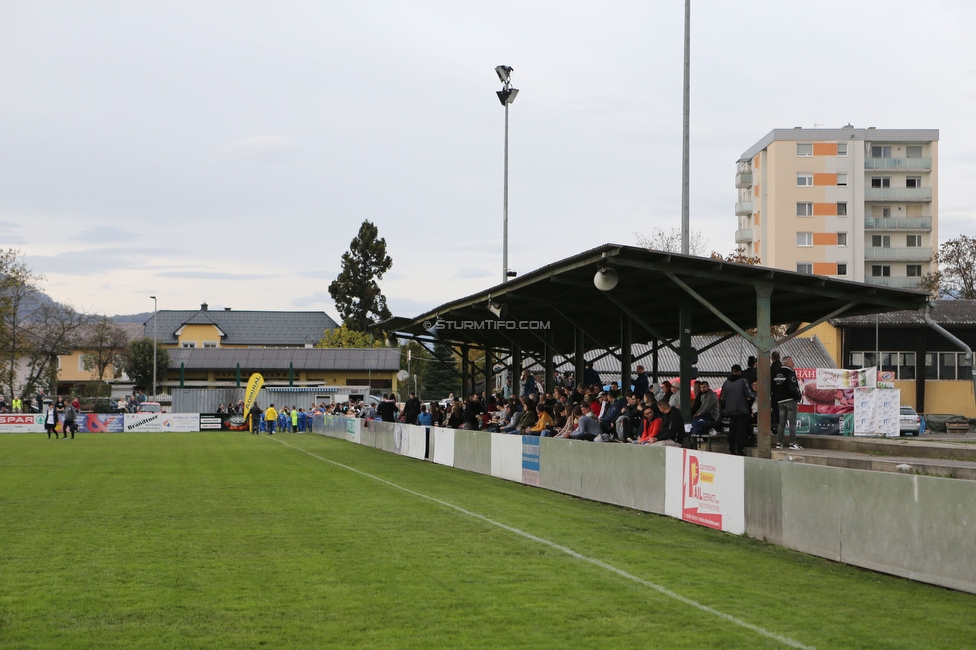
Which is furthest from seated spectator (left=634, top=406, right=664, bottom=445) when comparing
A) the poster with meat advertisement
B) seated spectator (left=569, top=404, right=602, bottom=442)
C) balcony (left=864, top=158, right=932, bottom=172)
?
balcony (left=864, top=158, right=932, bottom=172)

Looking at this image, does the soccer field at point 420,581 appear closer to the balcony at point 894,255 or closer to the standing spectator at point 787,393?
the standing spectator at point 787,393

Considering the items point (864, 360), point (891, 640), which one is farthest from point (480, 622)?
point (864, 360)

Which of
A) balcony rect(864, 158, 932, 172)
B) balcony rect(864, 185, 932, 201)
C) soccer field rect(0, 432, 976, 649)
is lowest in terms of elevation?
soccer field rect(0, 432, 976, 649)

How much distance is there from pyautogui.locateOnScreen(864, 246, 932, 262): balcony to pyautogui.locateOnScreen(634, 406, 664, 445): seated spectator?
240 feet

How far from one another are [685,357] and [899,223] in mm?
72850

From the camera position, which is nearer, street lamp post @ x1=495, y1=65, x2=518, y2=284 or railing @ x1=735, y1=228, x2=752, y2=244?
street lamp post @ x1=495, y1=65, x2=518, y2=284

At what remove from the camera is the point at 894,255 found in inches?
3334

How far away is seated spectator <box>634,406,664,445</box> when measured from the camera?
17062 mm

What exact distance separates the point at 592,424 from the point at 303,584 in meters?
11.1

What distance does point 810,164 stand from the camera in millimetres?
80625

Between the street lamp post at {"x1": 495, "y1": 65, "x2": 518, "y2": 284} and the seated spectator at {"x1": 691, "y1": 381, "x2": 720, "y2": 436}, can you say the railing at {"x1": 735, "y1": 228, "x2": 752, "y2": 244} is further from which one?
the seated spectator at {"x1": 691, "y1": 381, "x2": 720, "y2": 436}

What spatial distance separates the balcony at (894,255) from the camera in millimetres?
84500

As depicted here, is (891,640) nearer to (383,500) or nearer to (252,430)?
(383,500)

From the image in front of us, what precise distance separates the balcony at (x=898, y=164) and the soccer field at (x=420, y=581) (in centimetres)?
7456
